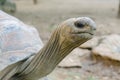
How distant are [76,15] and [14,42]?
549 centimetres

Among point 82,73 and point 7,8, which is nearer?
point 82,73

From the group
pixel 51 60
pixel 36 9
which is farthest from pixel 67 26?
pixel 36 9

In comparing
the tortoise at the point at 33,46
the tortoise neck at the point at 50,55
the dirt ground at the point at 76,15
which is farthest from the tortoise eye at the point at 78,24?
the dirt ground at the point at 76,15

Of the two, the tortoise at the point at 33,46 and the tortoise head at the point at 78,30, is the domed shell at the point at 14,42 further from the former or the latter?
the tortoise head at the point at 78,30

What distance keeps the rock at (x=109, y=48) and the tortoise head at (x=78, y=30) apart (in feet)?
8.08

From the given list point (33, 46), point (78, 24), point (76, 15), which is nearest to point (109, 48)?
Result: point (33, 46)

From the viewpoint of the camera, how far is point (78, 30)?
5.41 ft

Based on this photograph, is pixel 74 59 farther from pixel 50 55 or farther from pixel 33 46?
pixel 50 55

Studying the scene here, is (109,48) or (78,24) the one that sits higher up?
(78,24)

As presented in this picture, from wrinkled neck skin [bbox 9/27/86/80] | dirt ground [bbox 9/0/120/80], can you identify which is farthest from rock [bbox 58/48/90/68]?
wrinkled neck skin [bbox 9/27/86/80]

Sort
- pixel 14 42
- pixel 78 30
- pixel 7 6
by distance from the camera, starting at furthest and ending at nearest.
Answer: pixel 7 6 < pixel 14 42 < pixel 78 30

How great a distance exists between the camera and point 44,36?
5.59 m

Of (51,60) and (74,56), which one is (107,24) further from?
(51,60)

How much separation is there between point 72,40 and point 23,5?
7684 mm
